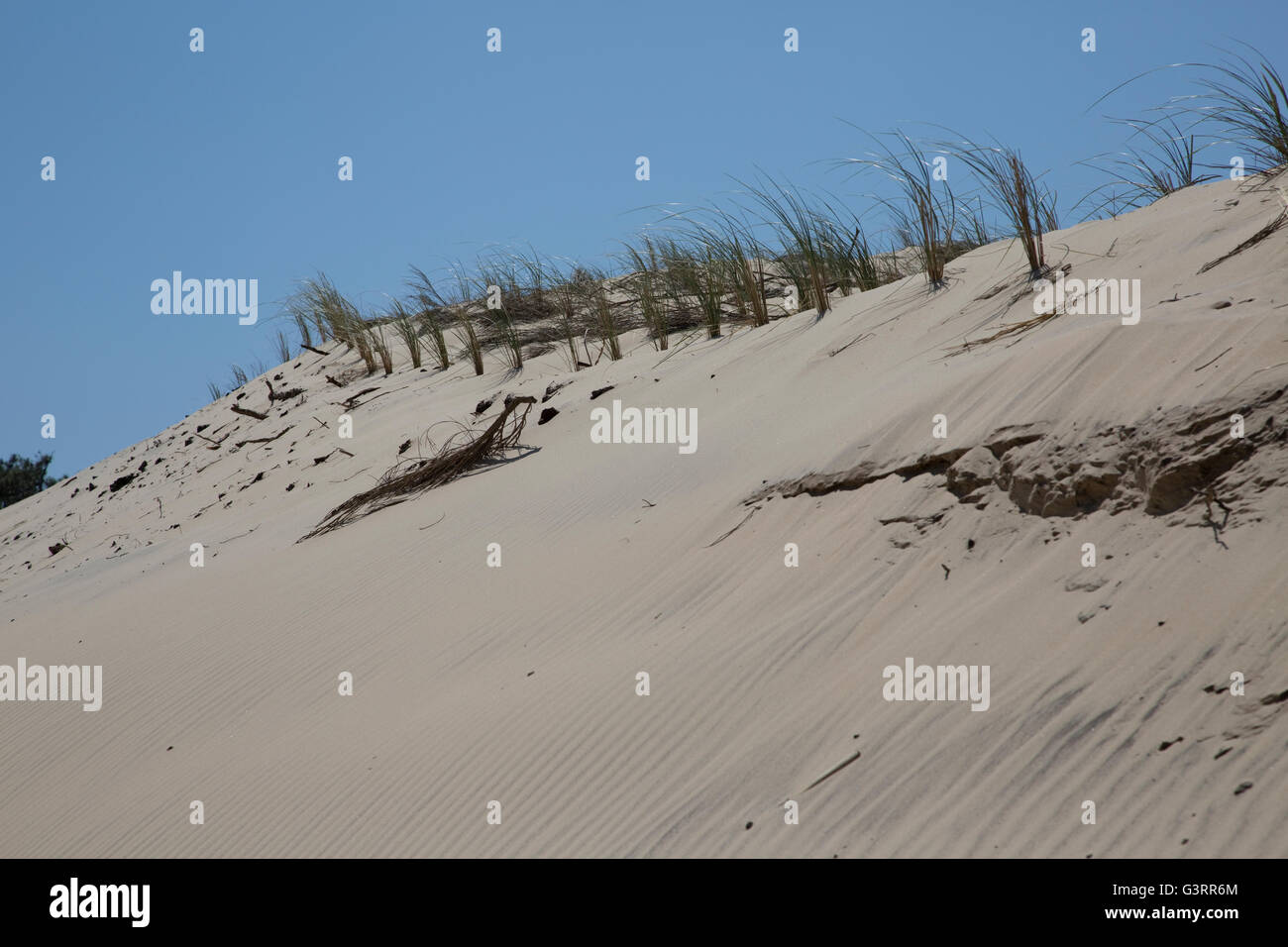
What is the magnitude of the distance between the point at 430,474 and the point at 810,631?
194 inches

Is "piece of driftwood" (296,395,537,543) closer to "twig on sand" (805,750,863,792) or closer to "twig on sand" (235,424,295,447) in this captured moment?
"twig on sand" (235,424,295,447)

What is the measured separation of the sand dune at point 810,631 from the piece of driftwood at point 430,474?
0.43 m

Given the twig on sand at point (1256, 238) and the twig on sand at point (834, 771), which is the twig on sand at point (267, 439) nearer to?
the twig on sand at point (1256, 238)

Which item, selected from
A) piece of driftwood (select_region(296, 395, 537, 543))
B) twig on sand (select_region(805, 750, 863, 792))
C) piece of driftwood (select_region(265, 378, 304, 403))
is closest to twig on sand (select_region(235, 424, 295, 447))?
piece of driftwood (select_region(265, 378, 304, 403))

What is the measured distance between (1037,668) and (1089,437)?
111 cm

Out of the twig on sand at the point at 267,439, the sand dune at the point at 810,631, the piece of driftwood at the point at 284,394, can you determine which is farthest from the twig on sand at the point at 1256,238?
the piece of driftwood at the point at 284,394

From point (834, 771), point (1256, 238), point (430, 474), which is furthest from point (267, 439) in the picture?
point (834, 771)

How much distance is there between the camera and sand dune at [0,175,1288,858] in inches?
116

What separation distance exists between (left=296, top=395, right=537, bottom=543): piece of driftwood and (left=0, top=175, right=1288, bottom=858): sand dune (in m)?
0.43

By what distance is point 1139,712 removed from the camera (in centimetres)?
287

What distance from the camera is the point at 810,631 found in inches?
159

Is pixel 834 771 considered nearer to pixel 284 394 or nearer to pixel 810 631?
pixel 810 631
